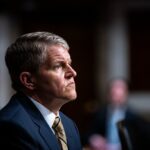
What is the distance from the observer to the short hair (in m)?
2.11

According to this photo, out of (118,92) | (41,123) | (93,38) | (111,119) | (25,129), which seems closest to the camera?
(25,129)

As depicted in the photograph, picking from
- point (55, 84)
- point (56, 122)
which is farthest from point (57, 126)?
point (55, 84)

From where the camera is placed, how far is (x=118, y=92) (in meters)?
5.83

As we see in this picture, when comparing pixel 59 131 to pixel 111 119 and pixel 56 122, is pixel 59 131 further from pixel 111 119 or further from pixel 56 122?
pixel 111 119

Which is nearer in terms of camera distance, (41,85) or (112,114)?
(41,85)

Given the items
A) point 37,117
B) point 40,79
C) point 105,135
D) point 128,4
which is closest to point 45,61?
point 40,79

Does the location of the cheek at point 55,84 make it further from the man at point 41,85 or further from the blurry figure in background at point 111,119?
the blurry figure in background at point 111,119

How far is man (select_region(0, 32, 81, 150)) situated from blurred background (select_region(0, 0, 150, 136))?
5520 mm

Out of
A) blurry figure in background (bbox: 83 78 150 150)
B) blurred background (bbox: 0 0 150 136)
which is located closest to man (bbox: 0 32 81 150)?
blurry figure in background (bbox: 83 78 150 150)

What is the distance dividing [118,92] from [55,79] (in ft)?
12.2

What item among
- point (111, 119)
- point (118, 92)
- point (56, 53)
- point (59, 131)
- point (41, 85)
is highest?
point (56, 53)

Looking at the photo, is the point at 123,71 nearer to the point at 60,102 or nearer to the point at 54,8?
the point at 54,8

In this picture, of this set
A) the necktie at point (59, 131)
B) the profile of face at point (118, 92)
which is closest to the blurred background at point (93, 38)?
the profile of face at point (118, 92)

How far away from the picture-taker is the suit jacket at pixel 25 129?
2018mm
